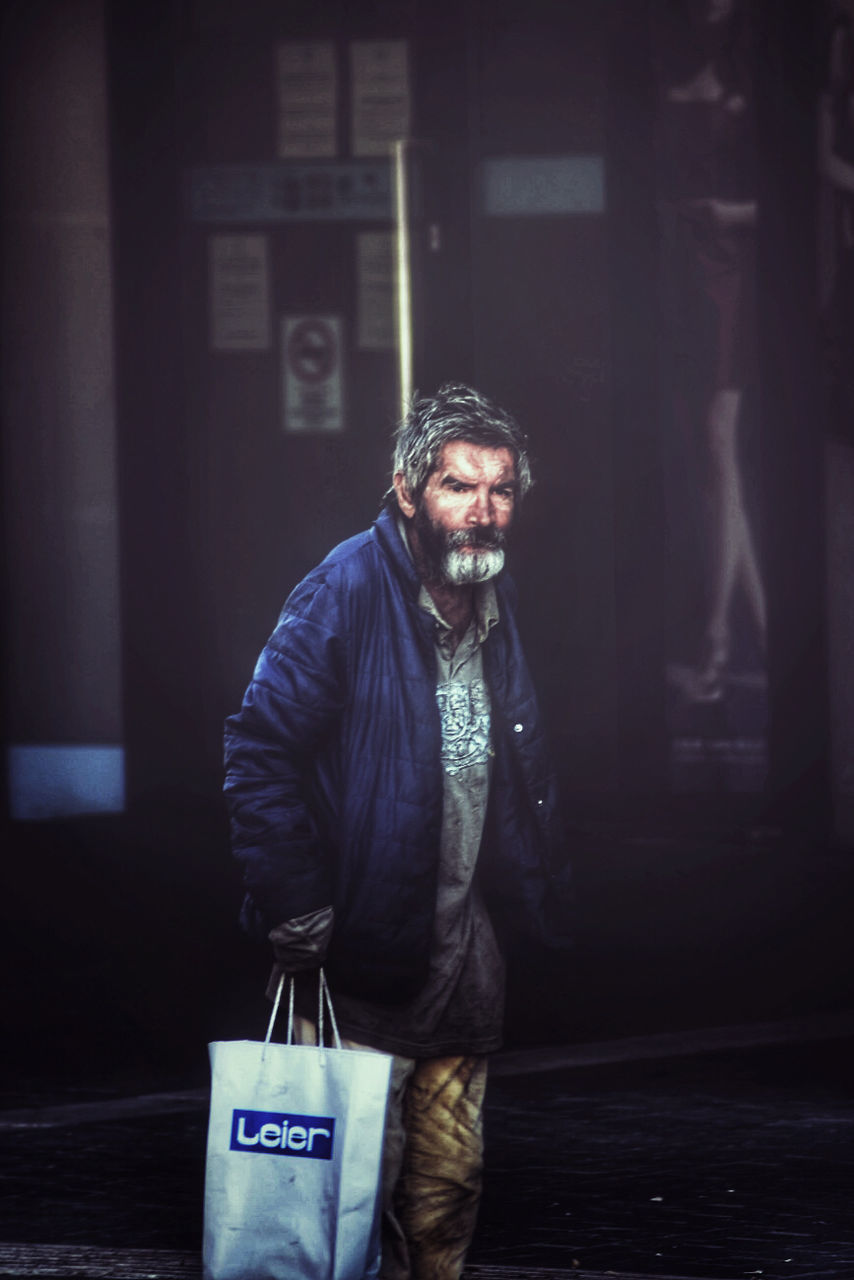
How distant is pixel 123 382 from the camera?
35.7 ft

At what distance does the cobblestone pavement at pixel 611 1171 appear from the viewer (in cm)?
486

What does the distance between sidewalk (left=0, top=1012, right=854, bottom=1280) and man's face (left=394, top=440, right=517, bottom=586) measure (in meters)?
1.51

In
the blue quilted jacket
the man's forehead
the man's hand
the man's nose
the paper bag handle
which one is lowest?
the paper bag handle

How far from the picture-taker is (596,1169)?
18.0ft

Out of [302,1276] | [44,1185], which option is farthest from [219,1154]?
[44,1185]

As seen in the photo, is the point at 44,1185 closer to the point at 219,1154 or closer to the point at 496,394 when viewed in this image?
the point at 219,1154

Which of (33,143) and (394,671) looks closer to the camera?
(394,671)

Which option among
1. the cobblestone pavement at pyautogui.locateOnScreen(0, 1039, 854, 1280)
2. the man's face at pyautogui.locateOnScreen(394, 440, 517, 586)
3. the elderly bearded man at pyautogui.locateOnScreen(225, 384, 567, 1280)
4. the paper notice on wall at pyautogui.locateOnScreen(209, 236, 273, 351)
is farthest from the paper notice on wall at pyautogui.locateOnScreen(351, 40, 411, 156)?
the man's face at pyautogui.locateOnScreen(394, 440, 517, 586)

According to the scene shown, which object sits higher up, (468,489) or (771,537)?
(468,489)

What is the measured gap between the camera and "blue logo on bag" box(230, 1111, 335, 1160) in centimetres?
384

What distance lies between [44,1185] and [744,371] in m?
6.15

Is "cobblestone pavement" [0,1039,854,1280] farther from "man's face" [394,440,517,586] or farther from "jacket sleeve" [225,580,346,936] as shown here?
"man's face" [394,440,517,586]

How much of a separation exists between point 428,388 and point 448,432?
6.56m

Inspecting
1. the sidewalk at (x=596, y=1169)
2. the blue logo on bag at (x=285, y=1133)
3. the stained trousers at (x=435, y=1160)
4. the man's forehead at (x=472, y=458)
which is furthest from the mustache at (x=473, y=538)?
the sidewalk at (x=596, y=1169)
